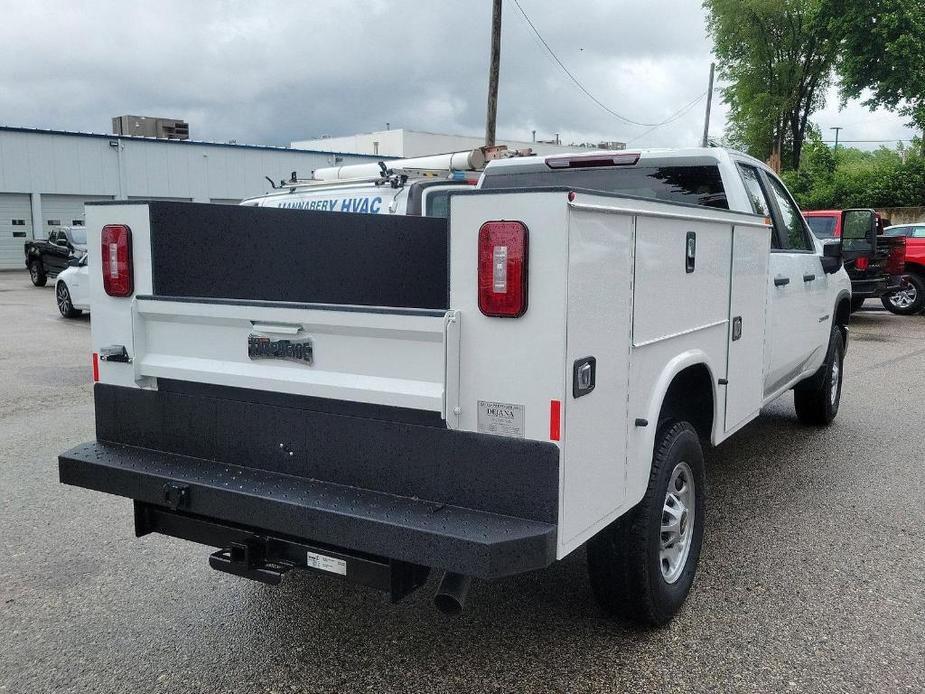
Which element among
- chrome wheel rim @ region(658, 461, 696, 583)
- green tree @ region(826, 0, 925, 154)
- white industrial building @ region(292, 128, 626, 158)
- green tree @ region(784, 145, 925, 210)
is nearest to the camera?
chrome wheel rim @ region(658, 461, 696, 583)

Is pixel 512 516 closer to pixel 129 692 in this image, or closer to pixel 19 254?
pixel 129 692

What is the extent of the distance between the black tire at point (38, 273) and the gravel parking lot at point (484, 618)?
20850 millimetres

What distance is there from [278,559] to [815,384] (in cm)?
517

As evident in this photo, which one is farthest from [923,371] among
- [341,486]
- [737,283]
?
[341,486]

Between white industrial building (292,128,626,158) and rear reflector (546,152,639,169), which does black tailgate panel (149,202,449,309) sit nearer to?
rear reflector (546,152,639,169)

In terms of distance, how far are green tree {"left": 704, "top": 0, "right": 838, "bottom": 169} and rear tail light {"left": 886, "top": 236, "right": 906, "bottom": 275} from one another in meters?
27.2

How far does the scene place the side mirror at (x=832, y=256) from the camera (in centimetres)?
619

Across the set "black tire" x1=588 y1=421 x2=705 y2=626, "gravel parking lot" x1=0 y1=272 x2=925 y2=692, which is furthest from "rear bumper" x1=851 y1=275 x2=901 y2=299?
"black tire" x1=588 y1=421 x2=705 y2=626

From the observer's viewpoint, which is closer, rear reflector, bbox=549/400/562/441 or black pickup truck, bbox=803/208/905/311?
rear reflector, bbox=549/400/562/441

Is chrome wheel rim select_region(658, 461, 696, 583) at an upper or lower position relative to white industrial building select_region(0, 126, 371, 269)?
lower

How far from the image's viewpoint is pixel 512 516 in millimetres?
2689

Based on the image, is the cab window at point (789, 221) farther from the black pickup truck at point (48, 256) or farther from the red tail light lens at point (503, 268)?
the black pickup truck at point (48, 256)

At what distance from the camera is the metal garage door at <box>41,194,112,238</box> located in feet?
108

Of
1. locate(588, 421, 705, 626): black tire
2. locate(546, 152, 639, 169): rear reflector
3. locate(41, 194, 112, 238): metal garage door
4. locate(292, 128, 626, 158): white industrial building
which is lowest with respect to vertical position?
locate(588, 421, 705, 626): black tire
